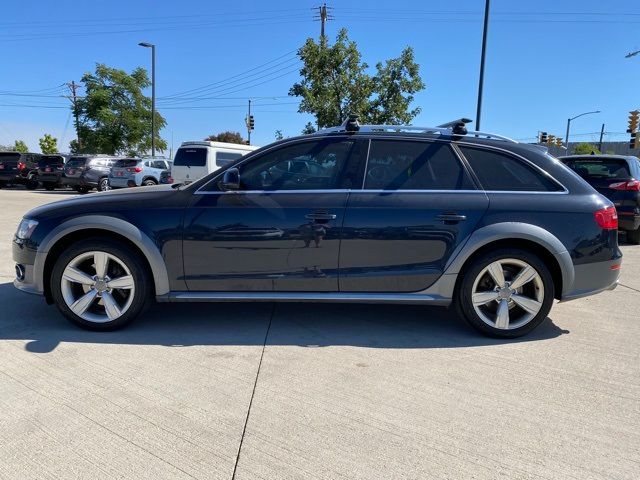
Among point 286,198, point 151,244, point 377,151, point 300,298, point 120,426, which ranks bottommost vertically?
point 120,426

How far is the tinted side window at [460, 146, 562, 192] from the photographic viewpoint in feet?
13.2

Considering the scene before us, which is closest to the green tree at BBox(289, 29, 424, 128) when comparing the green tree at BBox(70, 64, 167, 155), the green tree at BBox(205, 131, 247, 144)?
the green tree at BBox(70, 64, 167, 155)

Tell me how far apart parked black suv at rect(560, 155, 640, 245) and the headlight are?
837 cm

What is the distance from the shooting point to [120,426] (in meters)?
2.66

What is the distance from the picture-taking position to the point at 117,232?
3865mm

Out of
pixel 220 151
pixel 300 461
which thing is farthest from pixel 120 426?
pixel 220 151

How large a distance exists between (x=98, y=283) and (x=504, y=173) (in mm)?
3486

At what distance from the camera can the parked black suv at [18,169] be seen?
78.0 feet

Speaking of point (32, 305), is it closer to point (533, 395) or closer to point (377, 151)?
point (377, 151)

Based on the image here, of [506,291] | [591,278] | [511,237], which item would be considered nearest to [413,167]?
[511,237]

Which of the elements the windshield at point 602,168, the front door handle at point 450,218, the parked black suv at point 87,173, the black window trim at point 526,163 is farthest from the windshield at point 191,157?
the front door handle at point 450,218

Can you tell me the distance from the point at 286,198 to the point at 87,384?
1944mm

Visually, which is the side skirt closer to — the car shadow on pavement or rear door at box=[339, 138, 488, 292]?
rear door at box=[339, 138, 488, 292]

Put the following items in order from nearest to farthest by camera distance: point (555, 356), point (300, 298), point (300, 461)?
point (300, 461)
point (555, 356)
point (300, 298)
